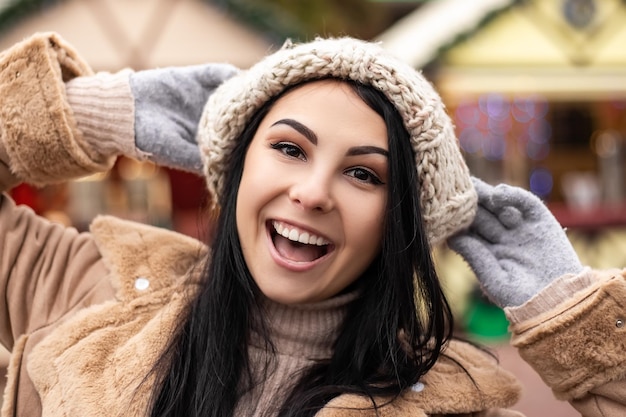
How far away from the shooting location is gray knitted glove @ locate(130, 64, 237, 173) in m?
2.04

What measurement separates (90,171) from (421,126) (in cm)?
89

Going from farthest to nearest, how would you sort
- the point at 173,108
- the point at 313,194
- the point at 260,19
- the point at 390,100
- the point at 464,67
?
the point at 464,67 < the point at 260,19 < the point at 173,108 < the point at 390,100 < the point at 313,194

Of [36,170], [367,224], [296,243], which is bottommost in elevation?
[36,170]

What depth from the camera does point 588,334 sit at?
1823 millimetres

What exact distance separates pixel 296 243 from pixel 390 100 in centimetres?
40

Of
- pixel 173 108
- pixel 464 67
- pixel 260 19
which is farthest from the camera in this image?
pixel 464 67

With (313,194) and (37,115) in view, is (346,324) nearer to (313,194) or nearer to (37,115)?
(313,194)

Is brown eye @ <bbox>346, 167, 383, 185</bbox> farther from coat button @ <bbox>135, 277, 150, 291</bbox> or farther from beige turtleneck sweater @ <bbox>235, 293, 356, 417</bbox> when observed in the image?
coat button @ <bbox>135, 277, 150, 291</bbox>

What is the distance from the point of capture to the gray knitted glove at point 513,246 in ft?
6.27

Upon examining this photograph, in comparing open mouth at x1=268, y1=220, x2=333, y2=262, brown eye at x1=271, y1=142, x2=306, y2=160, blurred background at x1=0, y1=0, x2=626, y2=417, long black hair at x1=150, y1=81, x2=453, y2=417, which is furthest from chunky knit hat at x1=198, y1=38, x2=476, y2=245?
blurred background at x1=0, y1=0, x2=626, y2=417

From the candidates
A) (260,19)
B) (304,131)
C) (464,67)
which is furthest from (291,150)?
(464,67)

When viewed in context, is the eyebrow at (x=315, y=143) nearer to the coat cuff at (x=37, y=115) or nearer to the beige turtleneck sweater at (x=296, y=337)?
the beige turtleneck sweater at (x=296, y=337)

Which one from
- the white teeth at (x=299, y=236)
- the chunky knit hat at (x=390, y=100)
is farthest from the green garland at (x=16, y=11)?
the white teeth at (x=299, y=236)

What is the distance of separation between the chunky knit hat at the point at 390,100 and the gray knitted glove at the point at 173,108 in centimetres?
15
